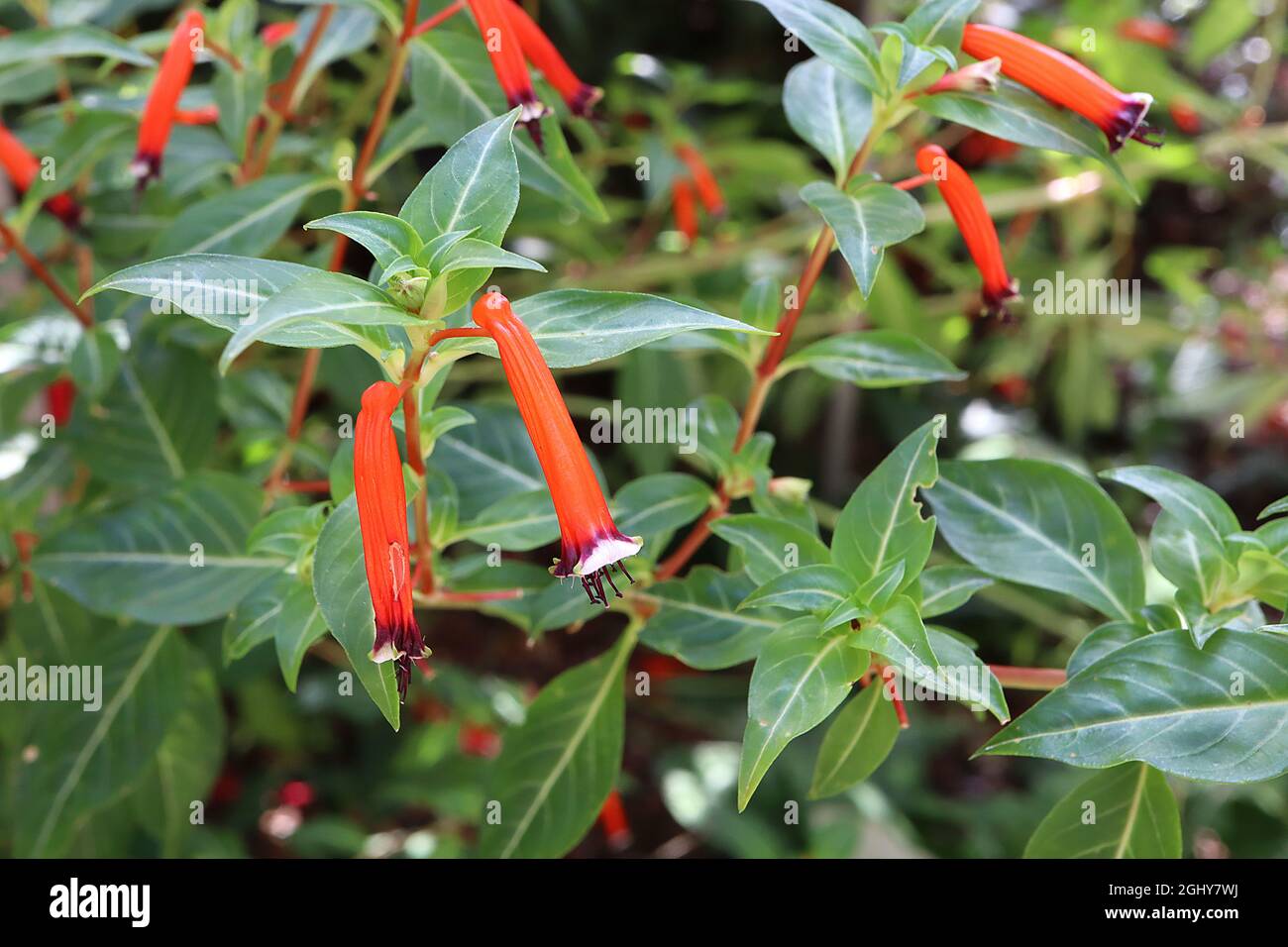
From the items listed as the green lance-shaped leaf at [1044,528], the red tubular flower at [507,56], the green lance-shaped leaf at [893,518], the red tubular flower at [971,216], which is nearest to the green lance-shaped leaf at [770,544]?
the green lance-shaped leaf at [893,518]

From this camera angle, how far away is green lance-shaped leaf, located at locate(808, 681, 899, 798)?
76 centimetres

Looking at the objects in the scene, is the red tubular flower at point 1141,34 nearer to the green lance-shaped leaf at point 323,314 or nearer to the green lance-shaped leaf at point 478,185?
the green lance-shaped leaf at point 478,185

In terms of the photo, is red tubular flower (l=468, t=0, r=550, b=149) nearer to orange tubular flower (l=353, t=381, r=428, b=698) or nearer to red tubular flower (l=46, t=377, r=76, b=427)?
orange tubular flower (l=353, t=381, r=428, b=698)

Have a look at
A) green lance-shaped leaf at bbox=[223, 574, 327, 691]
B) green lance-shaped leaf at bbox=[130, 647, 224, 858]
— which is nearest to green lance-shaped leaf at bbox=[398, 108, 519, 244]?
green lance-shaped leaf at bbox=[223, 574, 327, 691]

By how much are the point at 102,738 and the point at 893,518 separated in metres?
0.77

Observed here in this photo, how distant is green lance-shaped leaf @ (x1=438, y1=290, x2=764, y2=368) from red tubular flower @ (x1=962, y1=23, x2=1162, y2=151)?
0.36m

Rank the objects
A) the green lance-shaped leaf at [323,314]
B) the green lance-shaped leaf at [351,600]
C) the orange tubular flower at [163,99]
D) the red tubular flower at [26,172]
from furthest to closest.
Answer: the red tubular flower at [26,172], the orange tubular flower at [163,99], the green lance-shaped leaf at [351,600], the green lance-shaped leaf at [323,314]

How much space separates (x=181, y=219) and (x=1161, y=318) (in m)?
1.97

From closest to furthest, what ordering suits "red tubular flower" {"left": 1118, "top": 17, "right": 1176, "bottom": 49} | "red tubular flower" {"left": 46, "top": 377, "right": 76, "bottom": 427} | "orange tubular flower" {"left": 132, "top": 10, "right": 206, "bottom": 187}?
"orange tubular flower" {"left": 132, "top": 10, "right": 206, "bottom": 187} < "red tubular flower" {"left": 46, "top": 377, "right": 76, "bottom": 427} < "red tubular flower" {"left": 1118, "top": 17, "right": 1176, "bottom": 49}

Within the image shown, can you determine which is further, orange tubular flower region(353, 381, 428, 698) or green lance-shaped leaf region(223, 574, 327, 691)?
green lance-shaped leaf region(223, 574, 327, 691)

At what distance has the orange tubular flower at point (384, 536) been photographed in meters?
0.56

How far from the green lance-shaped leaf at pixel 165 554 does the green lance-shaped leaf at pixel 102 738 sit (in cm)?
13
